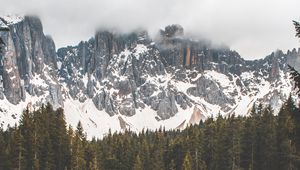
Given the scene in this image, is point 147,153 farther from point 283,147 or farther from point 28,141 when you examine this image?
point 28,141

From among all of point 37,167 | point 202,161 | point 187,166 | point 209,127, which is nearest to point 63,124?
point 37,167

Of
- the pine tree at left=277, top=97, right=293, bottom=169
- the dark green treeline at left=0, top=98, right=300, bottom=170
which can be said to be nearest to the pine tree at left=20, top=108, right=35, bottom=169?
the dark green treeline at left=0, top=98, right=300, bottom=170

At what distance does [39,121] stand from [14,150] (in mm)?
7573

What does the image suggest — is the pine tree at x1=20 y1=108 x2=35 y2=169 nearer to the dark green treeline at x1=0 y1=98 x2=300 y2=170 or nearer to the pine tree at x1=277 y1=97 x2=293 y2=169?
the dark green treeline at x1=0 y1=98 x2=300 y2=170

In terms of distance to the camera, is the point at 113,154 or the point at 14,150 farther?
the point at 113,154

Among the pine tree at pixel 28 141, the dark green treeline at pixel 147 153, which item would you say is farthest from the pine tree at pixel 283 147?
the pine tree at pixel 28 141

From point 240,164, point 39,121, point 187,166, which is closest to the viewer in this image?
point 39,121

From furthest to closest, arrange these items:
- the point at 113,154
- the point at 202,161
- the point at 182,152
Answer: the point at 113,154 → the point at 182,152 → the point at 202,161

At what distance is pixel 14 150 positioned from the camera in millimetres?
55594

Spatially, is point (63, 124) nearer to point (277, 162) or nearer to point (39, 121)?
point (39, 121)

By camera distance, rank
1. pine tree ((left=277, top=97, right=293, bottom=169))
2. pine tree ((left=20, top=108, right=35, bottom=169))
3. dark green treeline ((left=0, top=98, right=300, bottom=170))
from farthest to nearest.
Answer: pine tree ((left=277, top=97, right=293, bottom=169)), dark green treeline ((left=0, top=98, right=300, bottom=170)), pine tree ((left=20, top=108, right=35, bottom=169))

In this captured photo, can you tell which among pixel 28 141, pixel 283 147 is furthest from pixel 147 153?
pixel 28 141

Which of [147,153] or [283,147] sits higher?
[147,153]

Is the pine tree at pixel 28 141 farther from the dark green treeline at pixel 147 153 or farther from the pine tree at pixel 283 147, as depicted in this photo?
the pine tree at pixel 283 147
